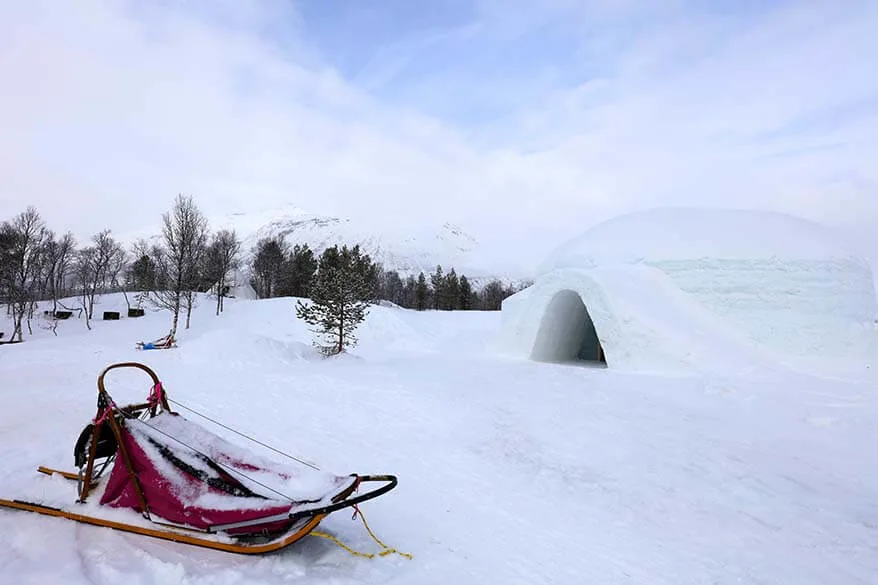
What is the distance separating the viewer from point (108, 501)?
394 centimetres

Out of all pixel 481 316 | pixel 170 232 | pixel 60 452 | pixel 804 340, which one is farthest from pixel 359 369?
pixel 481 316

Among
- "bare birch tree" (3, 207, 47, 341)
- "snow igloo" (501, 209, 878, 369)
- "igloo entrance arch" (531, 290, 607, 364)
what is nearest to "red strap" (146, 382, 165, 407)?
"snow igloo" (501, 209, 878, 369)

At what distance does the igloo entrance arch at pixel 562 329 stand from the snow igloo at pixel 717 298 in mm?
64

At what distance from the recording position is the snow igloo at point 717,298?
43.5 ft

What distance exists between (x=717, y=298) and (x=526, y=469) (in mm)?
11866

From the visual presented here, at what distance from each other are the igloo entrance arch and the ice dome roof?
191cm

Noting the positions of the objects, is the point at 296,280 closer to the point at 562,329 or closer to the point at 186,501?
the point at 562,329

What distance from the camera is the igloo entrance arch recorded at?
55.6 ft

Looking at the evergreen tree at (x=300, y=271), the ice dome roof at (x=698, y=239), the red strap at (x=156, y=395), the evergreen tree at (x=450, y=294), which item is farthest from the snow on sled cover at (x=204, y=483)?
the evergreen tree at (x=450, y=294)

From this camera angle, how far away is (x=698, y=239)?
53.6 ft

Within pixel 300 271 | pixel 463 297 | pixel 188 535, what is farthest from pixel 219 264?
pixel 188 535

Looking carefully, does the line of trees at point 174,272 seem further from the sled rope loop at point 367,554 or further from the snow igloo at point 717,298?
the sled rope loop at point 367,554

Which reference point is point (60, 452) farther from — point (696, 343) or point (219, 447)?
point (696, 343)

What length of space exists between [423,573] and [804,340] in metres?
15.0
